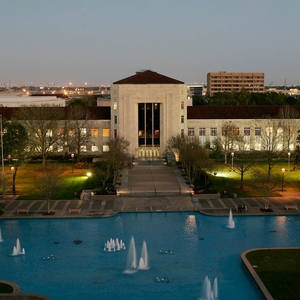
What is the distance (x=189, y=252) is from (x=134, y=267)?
4.10 meters

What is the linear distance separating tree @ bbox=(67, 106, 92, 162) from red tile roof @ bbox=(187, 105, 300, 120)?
594 inches

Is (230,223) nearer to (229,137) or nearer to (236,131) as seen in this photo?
(229,137)

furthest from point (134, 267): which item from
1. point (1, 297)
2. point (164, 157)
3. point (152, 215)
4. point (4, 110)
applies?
point (4, 110)

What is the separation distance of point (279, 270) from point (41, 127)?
1638 inches

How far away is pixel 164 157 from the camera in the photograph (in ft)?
220

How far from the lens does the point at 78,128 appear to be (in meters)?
65.9

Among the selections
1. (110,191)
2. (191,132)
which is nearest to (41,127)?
(110,191)

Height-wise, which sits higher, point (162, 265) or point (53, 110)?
point (53, 110)

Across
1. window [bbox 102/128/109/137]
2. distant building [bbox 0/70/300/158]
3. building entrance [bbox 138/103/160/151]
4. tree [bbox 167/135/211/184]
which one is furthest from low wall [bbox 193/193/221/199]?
window [bbox 102/128/109/137]

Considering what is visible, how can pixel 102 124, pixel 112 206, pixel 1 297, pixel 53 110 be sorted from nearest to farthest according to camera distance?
pixel 1 297 → pixel 112 206 → pixel 53 110 → pixel 102 124

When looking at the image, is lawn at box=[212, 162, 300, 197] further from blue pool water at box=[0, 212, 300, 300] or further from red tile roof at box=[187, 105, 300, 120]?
red tile roof at box=[187, 105, 300, 120]

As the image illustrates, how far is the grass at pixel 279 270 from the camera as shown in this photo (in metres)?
22.5

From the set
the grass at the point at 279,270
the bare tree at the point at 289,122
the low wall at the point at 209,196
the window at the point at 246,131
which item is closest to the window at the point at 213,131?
the window at the point at 246,131

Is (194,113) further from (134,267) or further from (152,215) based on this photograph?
(134,267)
